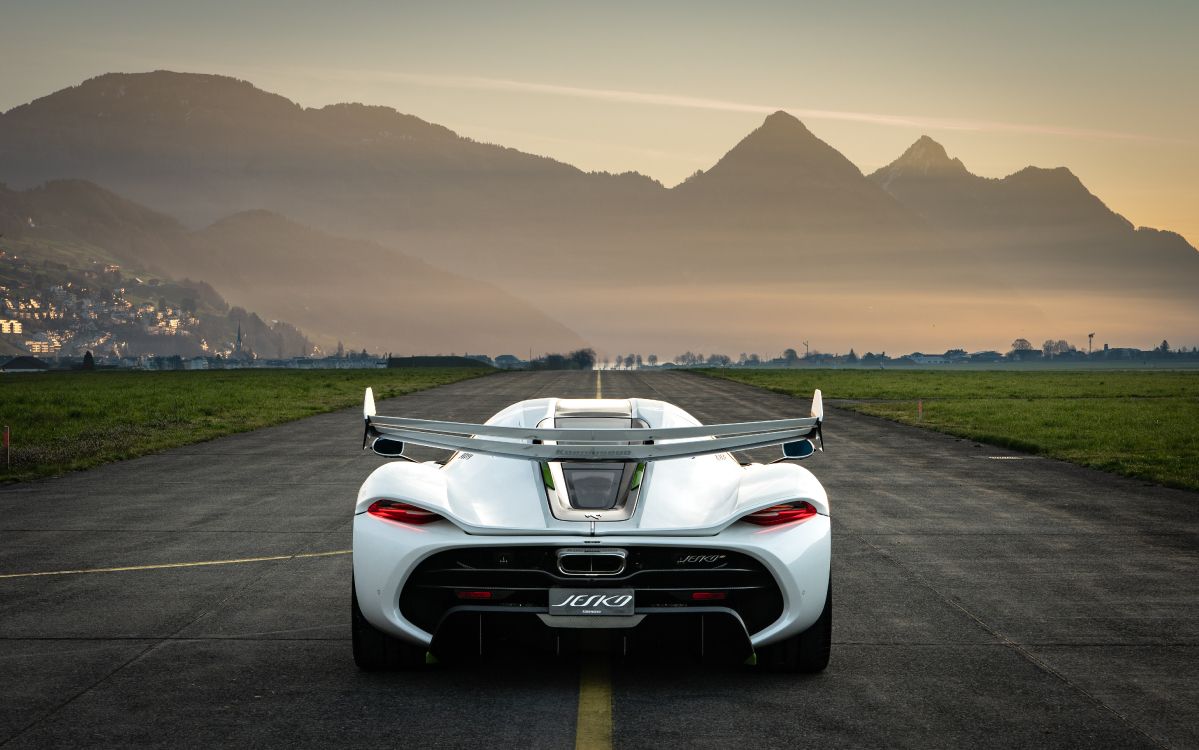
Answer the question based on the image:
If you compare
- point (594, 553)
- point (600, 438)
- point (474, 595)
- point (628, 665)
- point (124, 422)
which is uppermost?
point (600, 438)

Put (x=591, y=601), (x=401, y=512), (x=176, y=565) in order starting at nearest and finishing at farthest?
(x=591, y=601) < (x=401, y=512) < (x=176, y=565)

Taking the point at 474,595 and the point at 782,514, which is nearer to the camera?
the point at 474,595

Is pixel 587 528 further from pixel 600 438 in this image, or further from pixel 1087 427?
pixel 1087 427

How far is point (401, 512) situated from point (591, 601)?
112 cm

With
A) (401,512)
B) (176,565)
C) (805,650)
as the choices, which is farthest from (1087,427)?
(401,512)

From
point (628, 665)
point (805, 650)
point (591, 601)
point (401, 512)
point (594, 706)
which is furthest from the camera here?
point (628, 665)

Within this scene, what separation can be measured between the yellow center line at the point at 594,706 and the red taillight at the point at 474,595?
0.70m

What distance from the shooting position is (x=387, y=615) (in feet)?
18.8

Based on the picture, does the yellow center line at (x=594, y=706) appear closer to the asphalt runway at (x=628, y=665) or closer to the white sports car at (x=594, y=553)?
the asphalt runway at (x=628, y=665)

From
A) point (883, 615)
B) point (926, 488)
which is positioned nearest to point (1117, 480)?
point (926, 488)

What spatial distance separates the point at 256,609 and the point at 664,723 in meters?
3.57

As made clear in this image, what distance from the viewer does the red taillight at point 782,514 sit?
5785 millimetres

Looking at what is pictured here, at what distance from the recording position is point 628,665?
21.0 feet

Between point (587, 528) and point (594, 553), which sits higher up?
point (587, 528)
